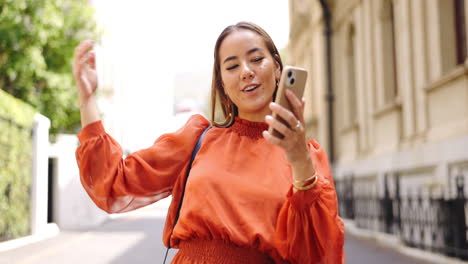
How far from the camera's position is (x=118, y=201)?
7.13ft

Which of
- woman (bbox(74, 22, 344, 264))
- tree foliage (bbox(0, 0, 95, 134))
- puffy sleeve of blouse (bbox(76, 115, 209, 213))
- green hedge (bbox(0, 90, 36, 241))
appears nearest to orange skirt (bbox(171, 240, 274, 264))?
woman (bbox(74, 22, 344, 264))

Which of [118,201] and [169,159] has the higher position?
[169,159]

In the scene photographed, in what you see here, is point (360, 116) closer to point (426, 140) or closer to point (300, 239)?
point (426, 140)

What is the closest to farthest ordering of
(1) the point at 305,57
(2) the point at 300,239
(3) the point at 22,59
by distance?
(2) the point at 300,239
(3) the point at 22,59
(1) the point at 305,57

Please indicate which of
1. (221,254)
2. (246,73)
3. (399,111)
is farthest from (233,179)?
(399,111)

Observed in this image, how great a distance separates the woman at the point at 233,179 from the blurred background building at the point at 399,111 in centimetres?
568

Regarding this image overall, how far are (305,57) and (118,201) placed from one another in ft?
75.7

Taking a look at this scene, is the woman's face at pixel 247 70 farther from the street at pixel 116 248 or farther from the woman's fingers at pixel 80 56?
the street at pixel 116 248

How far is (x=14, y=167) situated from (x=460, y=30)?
7902 mm

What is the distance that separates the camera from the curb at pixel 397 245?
752 cm

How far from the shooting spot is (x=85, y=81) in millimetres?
2041

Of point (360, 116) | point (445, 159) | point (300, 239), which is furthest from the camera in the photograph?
point (360, 116)

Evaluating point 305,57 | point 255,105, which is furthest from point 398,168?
point 305,57

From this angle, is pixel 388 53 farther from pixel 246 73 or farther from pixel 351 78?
pixel 246 73
